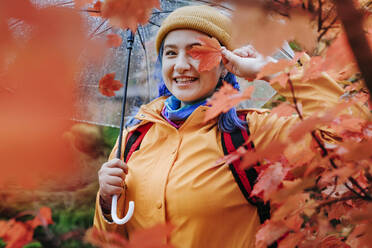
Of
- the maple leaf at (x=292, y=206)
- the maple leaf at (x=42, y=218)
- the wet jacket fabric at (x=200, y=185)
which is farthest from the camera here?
the maple leaf at (x=42, y=218)

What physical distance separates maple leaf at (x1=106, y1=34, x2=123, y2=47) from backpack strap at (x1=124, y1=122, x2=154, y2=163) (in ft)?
1.95

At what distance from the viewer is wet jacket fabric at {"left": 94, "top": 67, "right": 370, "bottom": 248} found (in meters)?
1.18

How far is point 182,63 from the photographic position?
1.41 metres

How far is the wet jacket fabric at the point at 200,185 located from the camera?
1180 mm

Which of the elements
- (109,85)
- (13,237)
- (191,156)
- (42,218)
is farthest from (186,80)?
(42,218)

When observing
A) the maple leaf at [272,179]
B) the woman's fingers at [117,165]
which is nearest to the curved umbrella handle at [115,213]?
the woman's fingers at [117,165]

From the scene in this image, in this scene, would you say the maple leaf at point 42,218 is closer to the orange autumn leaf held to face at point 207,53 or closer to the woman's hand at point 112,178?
the woman's hand at point 112,178

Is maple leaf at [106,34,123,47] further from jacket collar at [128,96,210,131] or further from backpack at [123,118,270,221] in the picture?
backpack at [123,118,270,221]

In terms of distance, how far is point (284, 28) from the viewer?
0.80 metres

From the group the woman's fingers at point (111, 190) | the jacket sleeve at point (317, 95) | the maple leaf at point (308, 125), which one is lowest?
the woman's fingers at point (111, 190)

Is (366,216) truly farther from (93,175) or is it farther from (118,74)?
(93,175)

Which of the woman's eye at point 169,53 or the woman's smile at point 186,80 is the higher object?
the woman's eye at point 169,53

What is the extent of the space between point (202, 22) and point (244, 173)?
2.35 feet

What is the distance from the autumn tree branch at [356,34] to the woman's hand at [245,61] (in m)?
0.69
